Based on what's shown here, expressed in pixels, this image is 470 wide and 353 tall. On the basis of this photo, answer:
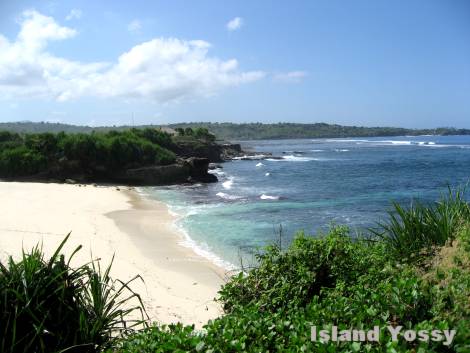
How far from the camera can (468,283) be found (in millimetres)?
4168

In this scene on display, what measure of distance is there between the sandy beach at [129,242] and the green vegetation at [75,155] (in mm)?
16031

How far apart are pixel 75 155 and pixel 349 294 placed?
47.1 meters

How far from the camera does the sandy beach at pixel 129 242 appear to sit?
33.3 feet

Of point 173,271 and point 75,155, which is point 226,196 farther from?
point 75,155

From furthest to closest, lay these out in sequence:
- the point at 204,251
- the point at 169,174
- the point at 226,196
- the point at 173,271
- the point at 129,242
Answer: the point at 169,174 < the point at 226,196 < the point at 129,242 < the point at 204,251 < the point at 173,271

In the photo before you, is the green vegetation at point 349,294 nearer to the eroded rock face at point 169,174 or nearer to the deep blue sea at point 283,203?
the deep blue sea at point 283,203

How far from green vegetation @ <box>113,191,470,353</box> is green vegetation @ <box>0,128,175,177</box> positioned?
1725 inches

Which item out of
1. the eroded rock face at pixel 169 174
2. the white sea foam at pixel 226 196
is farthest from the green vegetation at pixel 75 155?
the white sea foam at pixel 226 196

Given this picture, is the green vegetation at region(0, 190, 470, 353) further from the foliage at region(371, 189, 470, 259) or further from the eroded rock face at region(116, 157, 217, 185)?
the eroded rock face at region(116, 157, 217, 185)

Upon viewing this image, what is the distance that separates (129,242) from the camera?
56.4ft

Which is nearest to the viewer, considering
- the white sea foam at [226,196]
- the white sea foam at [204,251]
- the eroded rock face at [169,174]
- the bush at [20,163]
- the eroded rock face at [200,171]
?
the white sea foam at [204,251]

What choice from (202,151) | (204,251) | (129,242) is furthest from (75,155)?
(204,251)

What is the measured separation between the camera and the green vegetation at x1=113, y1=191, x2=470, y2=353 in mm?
3352

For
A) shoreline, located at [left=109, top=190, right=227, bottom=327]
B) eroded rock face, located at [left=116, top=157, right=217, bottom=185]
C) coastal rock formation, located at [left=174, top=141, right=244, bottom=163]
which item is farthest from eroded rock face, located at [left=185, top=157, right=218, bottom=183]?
shoreline, located at [left=109, top=190, right=227, bottom=327]
